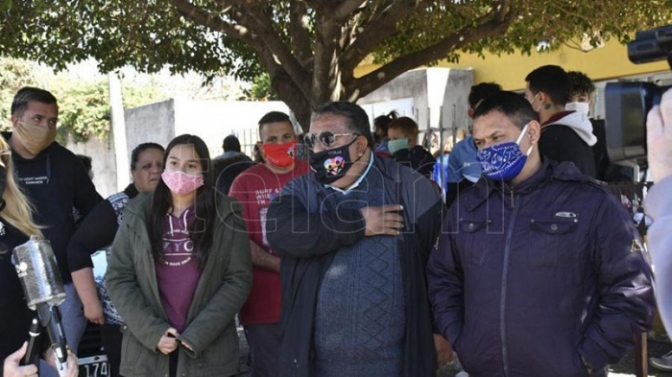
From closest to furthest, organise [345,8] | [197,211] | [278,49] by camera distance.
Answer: [197,211] → [345,8] → [278,49]

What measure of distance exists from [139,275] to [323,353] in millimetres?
1172

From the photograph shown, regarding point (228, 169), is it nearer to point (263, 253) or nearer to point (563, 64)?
point (263, 253)

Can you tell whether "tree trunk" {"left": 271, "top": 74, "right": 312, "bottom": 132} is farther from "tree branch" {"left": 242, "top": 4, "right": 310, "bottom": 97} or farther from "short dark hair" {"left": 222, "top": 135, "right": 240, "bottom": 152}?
"short dark hair" {"left": 222, "top": 135, "right": 240, "bottom": 152}

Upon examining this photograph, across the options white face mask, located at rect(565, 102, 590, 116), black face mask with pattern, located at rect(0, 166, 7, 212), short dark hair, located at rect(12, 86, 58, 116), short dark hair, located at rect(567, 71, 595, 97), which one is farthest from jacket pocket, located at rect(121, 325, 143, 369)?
short dark hair, located at rect(567, 71, 595, 97)

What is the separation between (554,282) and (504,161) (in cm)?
57

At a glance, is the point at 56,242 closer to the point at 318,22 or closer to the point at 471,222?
the point at 471,222

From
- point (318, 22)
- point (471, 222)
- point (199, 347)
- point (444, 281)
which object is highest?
point (318, 22)

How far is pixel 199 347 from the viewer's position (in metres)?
3.67

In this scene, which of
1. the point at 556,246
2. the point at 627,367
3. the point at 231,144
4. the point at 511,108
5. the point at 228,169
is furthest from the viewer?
the point at 231,144

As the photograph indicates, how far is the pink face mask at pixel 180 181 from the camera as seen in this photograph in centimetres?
396

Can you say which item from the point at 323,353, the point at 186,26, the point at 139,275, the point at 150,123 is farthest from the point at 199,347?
the point at 150,123

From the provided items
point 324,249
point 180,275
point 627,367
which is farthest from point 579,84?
point 180,275

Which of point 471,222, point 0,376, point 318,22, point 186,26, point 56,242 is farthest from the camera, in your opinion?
point 186,26

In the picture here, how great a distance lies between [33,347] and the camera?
252 cm
